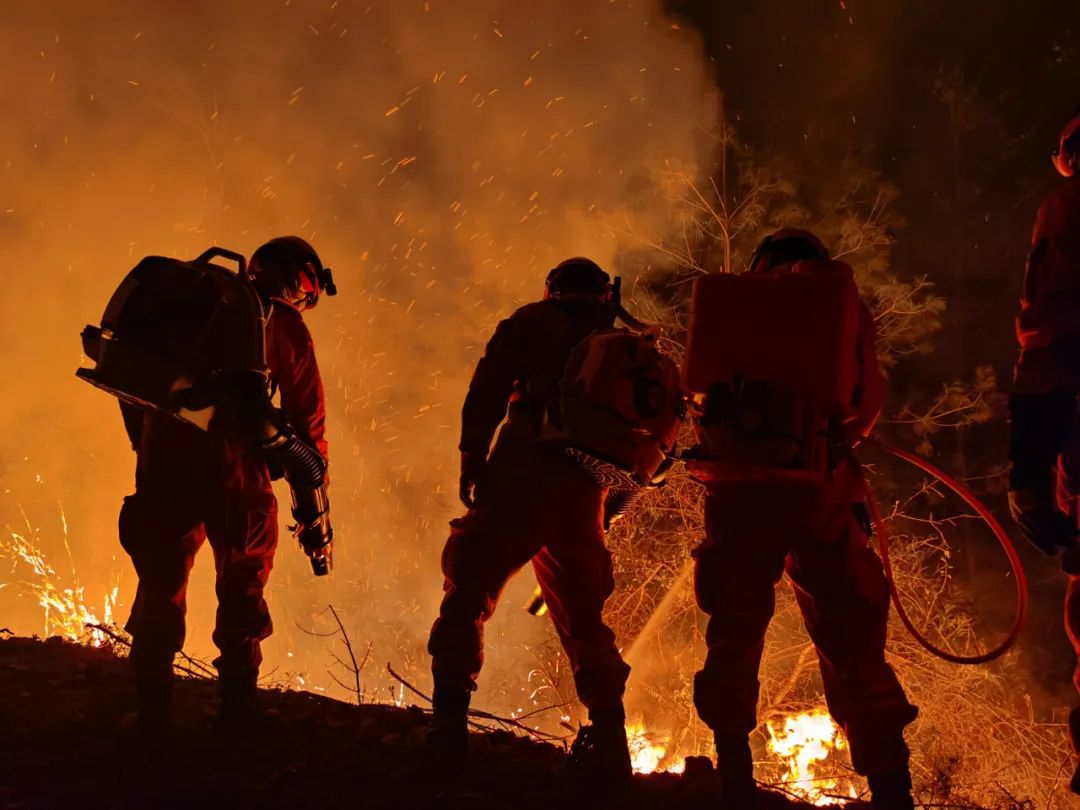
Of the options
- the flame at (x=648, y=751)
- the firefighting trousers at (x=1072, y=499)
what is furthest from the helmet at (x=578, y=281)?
the flame at (x=648, y=751)

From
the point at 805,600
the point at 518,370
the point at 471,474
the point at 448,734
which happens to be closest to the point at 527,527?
the point at 471,474

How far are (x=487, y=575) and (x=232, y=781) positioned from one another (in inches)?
45.7

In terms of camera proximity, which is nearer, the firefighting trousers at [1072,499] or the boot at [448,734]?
the firefighting trousers at [1072,499]

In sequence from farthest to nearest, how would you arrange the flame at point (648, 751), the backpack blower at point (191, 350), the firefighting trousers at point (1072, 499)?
the flame at point (648, 751) < the backpack blower at point (191, 350) < the firefighting trousers at point (1072, 499)

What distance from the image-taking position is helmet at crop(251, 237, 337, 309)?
3.91 m

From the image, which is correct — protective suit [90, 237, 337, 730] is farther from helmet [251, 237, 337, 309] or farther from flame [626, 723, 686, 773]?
flame [626, 723, 686, 773]

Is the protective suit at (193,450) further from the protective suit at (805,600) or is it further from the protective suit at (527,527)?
the protective suit at (805,600)

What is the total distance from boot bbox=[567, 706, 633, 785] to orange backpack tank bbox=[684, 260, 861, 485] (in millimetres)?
1034

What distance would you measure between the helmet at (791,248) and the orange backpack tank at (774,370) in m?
0.18

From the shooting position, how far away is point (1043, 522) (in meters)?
2.70

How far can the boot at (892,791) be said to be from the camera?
8.55 ft

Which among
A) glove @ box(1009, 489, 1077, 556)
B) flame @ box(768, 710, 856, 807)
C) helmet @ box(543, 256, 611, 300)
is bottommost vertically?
glove @ box(1009, 489, 1077, 556)

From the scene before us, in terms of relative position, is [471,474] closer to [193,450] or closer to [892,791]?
[193,450]

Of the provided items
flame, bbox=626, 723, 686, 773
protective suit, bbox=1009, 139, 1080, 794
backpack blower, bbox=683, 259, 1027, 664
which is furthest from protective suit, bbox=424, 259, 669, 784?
flame, bbox=626, 723, 686, 773
